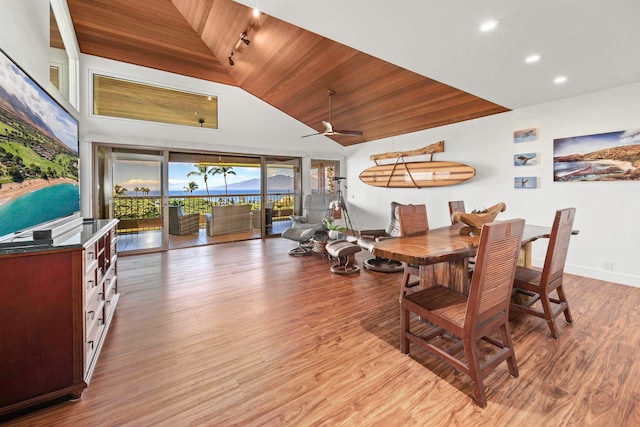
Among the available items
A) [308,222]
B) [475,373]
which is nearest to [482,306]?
[475,373]

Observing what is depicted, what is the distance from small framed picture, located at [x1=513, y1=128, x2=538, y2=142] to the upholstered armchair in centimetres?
722

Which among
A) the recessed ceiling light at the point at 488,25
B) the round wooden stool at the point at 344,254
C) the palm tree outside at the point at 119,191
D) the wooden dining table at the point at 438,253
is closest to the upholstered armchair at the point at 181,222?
the palm tree outside at the point at 119,191

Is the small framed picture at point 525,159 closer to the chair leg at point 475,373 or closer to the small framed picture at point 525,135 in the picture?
the small framed picture at point 525,135

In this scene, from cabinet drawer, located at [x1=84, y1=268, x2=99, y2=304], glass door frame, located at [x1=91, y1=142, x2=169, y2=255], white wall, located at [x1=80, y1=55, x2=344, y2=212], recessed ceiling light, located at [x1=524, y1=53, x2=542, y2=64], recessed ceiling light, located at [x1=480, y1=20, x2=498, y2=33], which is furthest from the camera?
glass door frame, located at [x1=91, y1=142, x2=169, y2=255]

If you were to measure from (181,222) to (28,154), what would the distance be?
5619mm

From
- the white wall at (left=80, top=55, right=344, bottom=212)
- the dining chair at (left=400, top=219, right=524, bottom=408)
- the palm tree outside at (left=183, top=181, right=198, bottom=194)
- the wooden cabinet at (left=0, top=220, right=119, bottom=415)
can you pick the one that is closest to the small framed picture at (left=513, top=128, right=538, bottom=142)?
the dining chair at (left=400, top=219, right=524, bottom=408)

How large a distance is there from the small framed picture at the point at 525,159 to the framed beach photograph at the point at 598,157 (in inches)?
9.4

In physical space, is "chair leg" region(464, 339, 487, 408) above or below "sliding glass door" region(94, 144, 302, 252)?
below

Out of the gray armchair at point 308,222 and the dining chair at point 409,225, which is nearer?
the dining chair at point 409,225

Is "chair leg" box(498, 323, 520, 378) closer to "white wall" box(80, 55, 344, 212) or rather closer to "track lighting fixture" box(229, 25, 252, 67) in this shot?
"track lighting fixture" box(229, 25, 252, 67)

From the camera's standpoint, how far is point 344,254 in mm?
3875

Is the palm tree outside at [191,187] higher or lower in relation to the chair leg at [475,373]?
higher

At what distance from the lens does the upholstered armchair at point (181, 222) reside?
709 centimetres

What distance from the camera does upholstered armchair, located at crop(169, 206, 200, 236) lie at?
23.2ft
